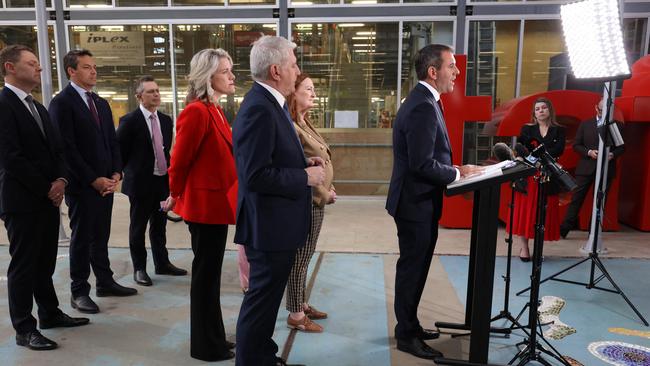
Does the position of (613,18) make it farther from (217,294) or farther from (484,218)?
(217,294)

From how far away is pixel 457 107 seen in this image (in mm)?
5684

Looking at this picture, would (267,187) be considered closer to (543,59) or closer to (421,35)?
(421,35)

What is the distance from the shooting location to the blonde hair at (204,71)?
2.46 meters

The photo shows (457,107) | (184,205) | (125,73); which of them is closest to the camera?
(184,205)

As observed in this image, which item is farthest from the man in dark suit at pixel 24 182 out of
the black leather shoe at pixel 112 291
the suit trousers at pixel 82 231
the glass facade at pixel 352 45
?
the glass facade at pixel 352 45

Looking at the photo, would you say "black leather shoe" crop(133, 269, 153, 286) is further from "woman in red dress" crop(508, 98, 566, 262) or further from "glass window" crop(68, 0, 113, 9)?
"glass window" crop(68, 0, 113, 9)

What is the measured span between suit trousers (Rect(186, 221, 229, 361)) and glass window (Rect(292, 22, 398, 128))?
6.07 metres

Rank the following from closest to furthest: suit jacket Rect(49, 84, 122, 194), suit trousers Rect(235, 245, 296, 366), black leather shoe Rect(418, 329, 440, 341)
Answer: suit trousers Rect(235, 245, 296, 366) < black leather shoe Rect(418, 329, 440, 341) < suit jacket Rect(49, 84, 122, 194)

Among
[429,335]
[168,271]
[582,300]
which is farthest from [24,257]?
[582,300]

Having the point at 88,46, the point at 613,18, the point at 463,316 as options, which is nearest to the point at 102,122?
the point at 463,316

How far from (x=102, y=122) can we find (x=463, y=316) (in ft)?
10.2

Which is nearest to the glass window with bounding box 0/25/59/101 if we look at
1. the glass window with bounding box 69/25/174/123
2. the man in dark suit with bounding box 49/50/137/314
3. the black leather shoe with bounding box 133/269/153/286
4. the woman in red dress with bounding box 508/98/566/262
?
the glass window with bounding box 69/25/174/123

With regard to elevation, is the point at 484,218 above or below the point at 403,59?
below

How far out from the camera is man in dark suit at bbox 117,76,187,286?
3951mm
